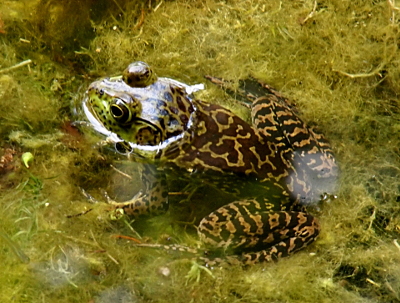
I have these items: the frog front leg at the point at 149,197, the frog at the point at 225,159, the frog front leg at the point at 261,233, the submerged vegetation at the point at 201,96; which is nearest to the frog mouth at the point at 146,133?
the frog at the point at 225,159

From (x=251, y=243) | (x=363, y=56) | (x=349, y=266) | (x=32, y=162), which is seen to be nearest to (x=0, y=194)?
(x=32, y=162)

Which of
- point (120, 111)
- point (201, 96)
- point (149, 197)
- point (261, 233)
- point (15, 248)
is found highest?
point (120, 111)

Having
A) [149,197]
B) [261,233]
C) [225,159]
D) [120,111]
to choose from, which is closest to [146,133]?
[120,111]

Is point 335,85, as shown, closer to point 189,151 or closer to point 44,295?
point 189,151

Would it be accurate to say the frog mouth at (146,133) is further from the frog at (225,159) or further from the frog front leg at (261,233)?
the frog front leg at (261,233)

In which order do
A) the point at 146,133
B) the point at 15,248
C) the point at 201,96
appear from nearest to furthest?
the point at 15,248
the point at 146,133
the point at 201,96

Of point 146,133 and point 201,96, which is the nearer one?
point 146,133

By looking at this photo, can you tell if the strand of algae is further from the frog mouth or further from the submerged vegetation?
the frog mouth

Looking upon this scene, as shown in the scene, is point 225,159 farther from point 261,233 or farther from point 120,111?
point 120,111
